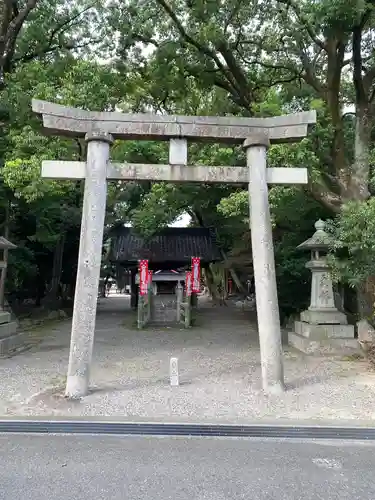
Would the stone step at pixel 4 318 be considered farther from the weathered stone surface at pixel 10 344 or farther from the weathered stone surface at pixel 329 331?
the weathered stone surface at pixel 329 331

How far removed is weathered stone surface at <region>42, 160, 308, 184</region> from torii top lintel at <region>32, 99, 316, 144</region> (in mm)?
538

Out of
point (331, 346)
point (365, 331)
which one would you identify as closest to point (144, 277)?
point (331, 346)

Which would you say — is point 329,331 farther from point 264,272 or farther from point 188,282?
point 188,282

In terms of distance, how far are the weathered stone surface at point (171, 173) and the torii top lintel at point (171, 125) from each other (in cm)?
54

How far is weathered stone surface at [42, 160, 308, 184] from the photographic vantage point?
6.88 m

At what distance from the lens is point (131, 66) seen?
13.1 m

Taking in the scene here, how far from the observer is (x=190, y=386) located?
7168mm

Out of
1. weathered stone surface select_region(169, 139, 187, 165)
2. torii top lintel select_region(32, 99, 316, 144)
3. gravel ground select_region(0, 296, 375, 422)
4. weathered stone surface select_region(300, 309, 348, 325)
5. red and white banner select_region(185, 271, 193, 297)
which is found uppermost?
torii top lintel select_region(32, 99, 316, 144)

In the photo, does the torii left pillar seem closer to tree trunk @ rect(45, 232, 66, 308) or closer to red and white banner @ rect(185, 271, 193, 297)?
red and white banner @ rect(185, 271, 193, 297)

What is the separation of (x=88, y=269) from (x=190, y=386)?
2597 mm

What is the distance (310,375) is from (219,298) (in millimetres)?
24317

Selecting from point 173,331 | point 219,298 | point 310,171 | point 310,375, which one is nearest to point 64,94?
point 310,171

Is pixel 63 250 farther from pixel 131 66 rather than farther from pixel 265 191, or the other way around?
pixel 265 191

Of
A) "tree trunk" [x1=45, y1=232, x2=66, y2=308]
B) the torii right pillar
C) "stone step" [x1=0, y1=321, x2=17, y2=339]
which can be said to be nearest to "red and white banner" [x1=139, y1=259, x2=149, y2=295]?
"tree trunk" [x1=45, y1=232, x2=66, y2=308]
